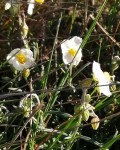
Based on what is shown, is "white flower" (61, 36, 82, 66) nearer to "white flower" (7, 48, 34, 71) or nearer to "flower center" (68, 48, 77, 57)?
"flower center" (68, 48, 77, 57)

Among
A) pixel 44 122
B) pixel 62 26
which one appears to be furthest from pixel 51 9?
pixel 44 122

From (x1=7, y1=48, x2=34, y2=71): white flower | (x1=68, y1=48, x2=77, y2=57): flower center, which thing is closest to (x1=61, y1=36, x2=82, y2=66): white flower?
(x1=68, y1=48, x2=77, y2=57): flower center

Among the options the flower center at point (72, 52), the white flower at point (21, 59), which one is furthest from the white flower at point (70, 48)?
the white flower at point (21, 59)

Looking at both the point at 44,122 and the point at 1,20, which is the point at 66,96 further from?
the point at 1,20

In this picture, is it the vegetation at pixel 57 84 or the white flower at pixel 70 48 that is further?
the white flower at pixel 70 48

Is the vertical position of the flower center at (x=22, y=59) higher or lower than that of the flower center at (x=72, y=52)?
lower

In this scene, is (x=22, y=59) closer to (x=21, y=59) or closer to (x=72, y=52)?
A: (x=21, y=59)

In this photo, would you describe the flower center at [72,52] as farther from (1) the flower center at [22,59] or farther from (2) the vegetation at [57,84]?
(1) the flower center at [22,59]

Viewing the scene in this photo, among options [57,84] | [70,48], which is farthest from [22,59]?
[57,84]
